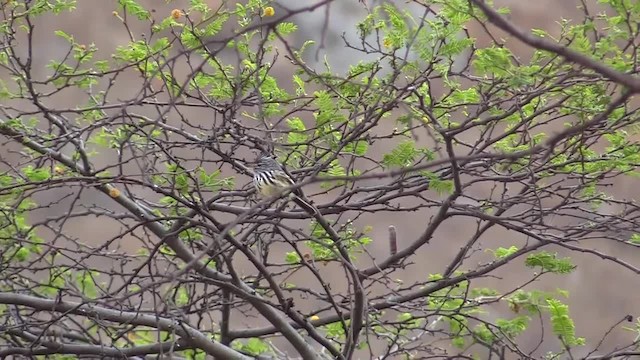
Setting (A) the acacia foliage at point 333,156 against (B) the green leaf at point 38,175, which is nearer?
(A) the acacia foliage at point 333,156

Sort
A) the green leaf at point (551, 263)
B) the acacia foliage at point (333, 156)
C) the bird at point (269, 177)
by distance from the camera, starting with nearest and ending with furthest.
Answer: the acacia foliage at point (333, 156)
the bird at point (269, 177)
the green leaf at point (551, 263)

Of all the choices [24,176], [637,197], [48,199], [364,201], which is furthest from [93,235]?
[637,197]

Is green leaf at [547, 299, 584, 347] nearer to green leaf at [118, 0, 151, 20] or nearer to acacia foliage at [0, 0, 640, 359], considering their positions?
acacia foliage at [0, 0, 640, 359]

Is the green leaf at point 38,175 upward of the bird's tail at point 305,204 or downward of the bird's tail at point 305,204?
upward

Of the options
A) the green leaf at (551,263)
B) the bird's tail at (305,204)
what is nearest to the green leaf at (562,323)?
the green leaf at (551,263)

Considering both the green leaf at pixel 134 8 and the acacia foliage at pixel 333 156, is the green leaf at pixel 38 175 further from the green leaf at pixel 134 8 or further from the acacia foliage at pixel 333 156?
the green leaf at pixel 134 8

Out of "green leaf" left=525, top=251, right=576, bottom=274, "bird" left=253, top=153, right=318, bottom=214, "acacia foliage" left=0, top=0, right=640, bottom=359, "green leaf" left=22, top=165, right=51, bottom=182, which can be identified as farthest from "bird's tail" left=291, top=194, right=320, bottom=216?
"green leaf" left=22, top=165, right=51, bottom=182

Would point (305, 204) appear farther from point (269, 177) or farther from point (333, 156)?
point (269, 177)

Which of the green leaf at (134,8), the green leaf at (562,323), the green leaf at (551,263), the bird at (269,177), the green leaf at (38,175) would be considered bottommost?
the green leaf at (562,323)

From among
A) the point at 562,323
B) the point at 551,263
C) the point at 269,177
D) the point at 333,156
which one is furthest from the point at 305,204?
the point at 562,323

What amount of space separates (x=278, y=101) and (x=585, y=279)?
12.7ft

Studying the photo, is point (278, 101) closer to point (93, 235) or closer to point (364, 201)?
point (364, 201)

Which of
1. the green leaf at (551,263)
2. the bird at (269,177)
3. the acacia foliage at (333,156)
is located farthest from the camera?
the green leaf at (551,263)

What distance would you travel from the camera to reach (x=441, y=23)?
2.83m
